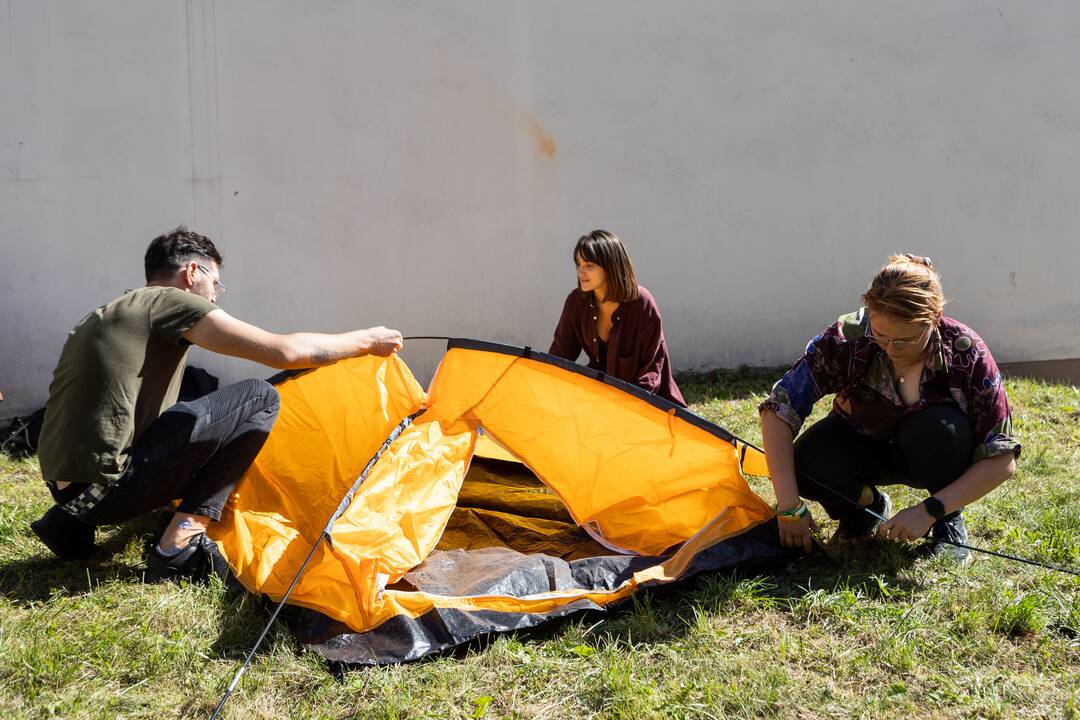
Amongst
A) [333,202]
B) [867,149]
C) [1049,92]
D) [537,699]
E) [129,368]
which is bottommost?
[537,699]

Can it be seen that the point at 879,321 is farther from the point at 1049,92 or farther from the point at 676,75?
the point at 1049,92

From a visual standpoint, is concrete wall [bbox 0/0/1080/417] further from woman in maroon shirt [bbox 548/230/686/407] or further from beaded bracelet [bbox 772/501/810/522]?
beaded bracelet [bbox 772/501/810/522]

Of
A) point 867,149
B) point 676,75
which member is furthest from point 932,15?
point 676,75

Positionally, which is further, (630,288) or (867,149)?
(867,149)

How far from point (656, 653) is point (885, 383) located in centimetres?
104

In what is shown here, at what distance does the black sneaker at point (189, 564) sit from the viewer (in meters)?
2.54

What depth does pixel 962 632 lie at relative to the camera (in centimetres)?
225

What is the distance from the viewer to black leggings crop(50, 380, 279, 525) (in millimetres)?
2514

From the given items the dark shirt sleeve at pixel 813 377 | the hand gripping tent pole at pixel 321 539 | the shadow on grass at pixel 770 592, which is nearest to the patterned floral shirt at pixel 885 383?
the dark shirt sleeve at pixel 813 377

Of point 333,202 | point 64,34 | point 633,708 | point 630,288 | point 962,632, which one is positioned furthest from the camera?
point 333,202

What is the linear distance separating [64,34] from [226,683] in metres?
3.51

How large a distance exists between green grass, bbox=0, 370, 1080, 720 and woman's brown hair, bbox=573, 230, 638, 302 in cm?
140

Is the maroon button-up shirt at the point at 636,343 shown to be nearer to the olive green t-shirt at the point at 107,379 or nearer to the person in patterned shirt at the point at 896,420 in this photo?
the person in patterned shirt at the point at 896,420

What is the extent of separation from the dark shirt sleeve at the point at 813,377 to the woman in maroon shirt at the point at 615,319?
1074 millimetres
